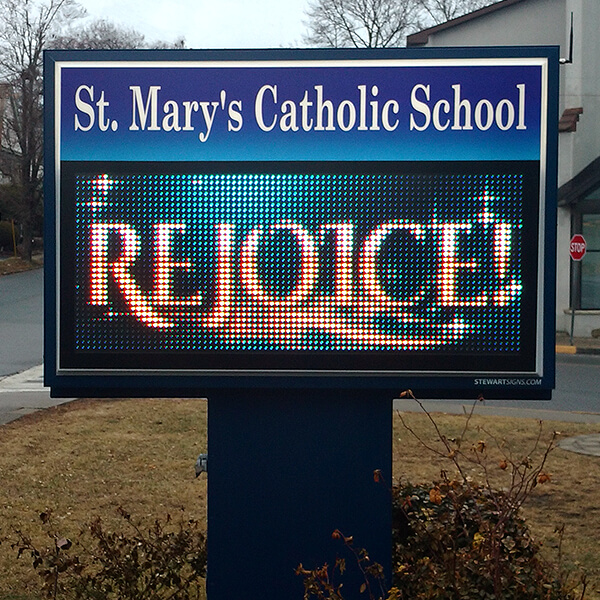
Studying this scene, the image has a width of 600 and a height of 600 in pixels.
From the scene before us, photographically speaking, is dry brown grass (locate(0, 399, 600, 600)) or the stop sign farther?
the stop sign

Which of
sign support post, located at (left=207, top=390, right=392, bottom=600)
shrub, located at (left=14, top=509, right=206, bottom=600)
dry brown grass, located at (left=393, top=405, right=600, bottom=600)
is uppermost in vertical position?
sign support post, located at (left=207, top=390, right=392, bottom=600)

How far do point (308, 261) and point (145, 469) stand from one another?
17.2 ft

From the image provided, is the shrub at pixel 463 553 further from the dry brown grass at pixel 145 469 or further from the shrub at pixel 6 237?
the shrub at pixel 6 237

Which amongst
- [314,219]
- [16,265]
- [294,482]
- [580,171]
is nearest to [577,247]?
[580,171]

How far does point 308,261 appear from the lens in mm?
3869

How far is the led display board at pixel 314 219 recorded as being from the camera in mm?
3875

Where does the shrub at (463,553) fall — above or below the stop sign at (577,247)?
below

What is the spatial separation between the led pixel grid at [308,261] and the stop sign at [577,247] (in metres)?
18.1

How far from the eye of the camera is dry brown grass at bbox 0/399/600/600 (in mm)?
7051

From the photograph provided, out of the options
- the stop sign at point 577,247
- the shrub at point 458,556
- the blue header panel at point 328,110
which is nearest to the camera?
the shrub at point 458,556

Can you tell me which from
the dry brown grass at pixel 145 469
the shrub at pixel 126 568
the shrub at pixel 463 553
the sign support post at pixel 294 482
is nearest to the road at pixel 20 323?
the dry brown grass at pixel 145 469

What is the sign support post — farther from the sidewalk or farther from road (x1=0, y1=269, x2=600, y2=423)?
the sidewalk

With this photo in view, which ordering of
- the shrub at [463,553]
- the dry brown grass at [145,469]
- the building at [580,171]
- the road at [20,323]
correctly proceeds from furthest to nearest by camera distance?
1. the building at [580,171]
2. the road at [20,323]
3. the dry brown grass at [145,469]
4. the shrub at [463,553]

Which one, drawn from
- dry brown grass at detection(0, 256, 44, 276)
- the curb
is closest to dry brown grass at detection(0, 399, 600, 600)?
the curb
